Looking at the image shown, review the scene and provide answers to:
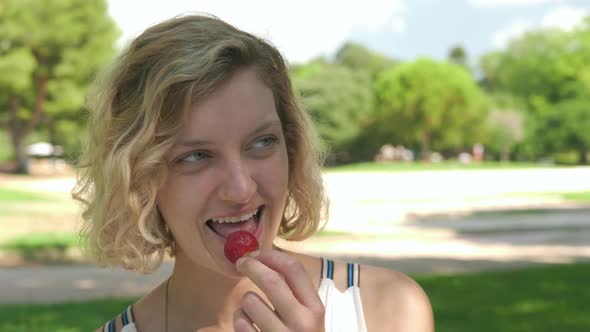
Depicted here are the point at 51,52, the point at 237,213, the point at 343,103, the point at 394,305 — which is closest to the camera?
the point at 237,213

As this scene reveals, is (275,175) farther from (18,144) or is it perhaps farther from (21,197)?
(18,144)

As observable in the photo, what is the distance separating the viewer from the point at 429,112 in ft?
196

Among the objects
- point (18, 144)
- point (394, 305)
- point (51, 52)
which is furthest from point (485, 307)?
point (18, 144)

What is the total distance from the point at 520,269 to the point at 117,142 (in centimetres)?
808

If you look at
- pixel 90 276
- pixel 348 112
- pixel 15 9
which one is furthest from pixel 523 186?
pixel 348 112

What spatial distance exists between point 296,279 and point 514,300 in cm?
650

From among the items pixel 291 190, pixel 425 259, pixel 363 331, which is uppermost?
pixel 291 190

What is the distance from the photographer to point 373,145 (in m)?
59.9

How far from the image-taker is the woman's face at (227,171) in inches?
68.7

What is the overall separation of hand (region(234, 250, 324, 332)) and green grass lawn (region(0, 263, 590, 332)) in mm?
5109

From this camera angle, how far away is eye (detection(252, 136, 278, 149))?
1795 millimetres

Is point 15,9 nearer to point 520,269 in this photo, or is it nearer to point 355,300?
point 520,269

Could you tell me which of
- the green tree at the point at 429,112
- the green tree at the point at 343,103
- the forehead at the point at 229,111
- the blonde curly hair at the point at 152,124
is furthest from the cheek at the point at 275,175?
the green tree at the point at 429,112

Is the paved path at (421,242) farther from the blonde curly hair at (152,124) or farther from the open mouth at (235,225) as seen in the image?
the open mouth at (235,225)
